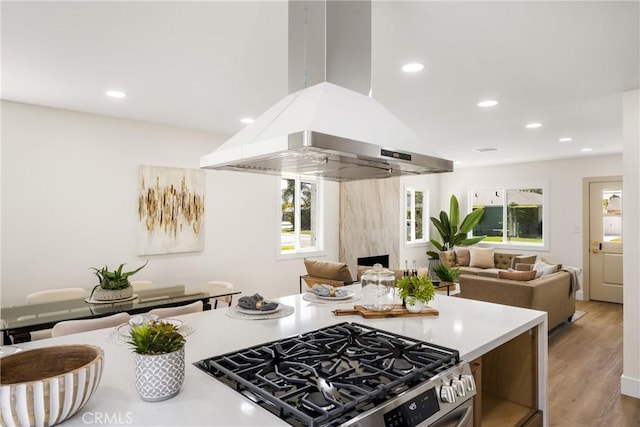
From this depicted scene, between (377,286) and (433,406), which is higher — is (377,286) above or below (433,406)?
above

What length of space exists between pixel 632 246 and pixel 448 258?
442 cm

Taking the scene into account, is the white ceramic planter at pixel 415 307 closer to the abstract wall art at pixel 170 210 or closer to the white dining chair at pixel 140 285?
the white dining chair at pixel 140 285

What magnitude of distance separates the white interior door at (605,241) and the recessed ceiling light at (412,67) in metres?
5.61

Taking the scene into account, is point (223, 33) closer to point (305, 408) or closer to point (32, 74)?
point (32, 74)

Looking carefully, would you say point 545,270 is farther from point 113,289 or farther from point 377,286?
point 113,289

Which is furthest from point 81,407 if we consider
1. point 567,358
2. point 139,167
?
point 567,358

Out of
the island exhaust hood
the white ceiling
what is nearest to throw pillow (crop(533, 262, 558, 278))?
the white ceiling

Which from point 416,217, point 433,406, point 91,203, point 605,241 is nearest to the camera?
point 433,406

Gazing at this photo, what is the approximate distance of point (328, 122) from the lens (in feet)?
4.64

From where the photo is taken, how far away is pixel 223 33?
225 cm

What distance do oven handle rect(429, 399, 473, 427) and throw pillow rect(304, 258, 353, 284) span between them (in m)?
2.92

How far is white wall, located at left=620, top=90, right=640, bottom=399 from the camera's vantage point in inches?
119

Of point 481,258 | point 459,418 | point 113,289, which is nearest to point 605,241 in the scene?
point 481,258

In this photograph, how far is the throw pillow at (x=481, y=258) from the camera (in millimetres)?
7188
